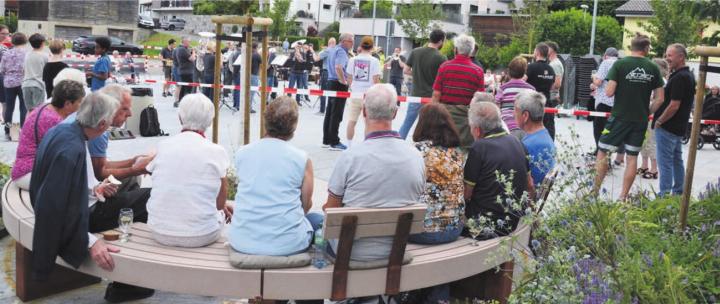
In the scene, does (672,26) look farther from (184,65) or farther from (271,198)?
(271,198)

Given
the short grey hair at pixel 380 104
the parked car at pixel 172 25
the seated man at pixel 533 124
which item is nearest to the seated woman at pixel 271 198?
the short grey hair at pixel 380 104

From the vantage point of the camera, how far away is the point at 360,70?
38.8 feet

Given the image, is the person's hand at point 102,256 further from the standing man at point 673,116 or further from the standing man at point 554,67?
the standing man at point 554,67

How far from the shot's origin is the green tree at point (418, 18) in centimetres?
6400

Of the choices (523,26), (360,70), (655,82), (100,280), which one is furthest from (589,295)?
(523,26)

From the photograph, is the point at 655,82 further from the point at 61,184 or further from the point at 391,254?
the point at 61,184

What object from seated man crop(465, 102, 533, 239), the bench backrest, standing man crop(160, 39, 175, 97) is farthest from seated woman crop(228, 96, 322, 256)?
standing man crop(160, 39, 175, 97)

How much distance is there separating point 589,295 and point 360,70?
8622mm

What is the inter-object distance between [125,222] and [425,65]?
6535mm

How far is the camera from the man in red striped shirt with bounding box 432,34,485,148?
895cm

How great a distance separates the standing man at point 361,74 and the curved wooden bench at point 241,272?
6.84 m

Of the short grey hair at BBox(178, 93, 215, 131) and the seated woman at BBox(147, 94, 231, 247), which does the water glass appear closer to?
the seated woman at BBox(147, 94, 231, 247)

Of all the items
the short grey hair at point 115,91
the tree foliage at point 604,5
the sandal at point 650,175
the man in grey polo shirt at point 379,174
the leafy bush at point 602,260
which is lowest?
the sandal at point 650,175

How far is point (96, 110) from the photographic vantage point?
4.72 m
